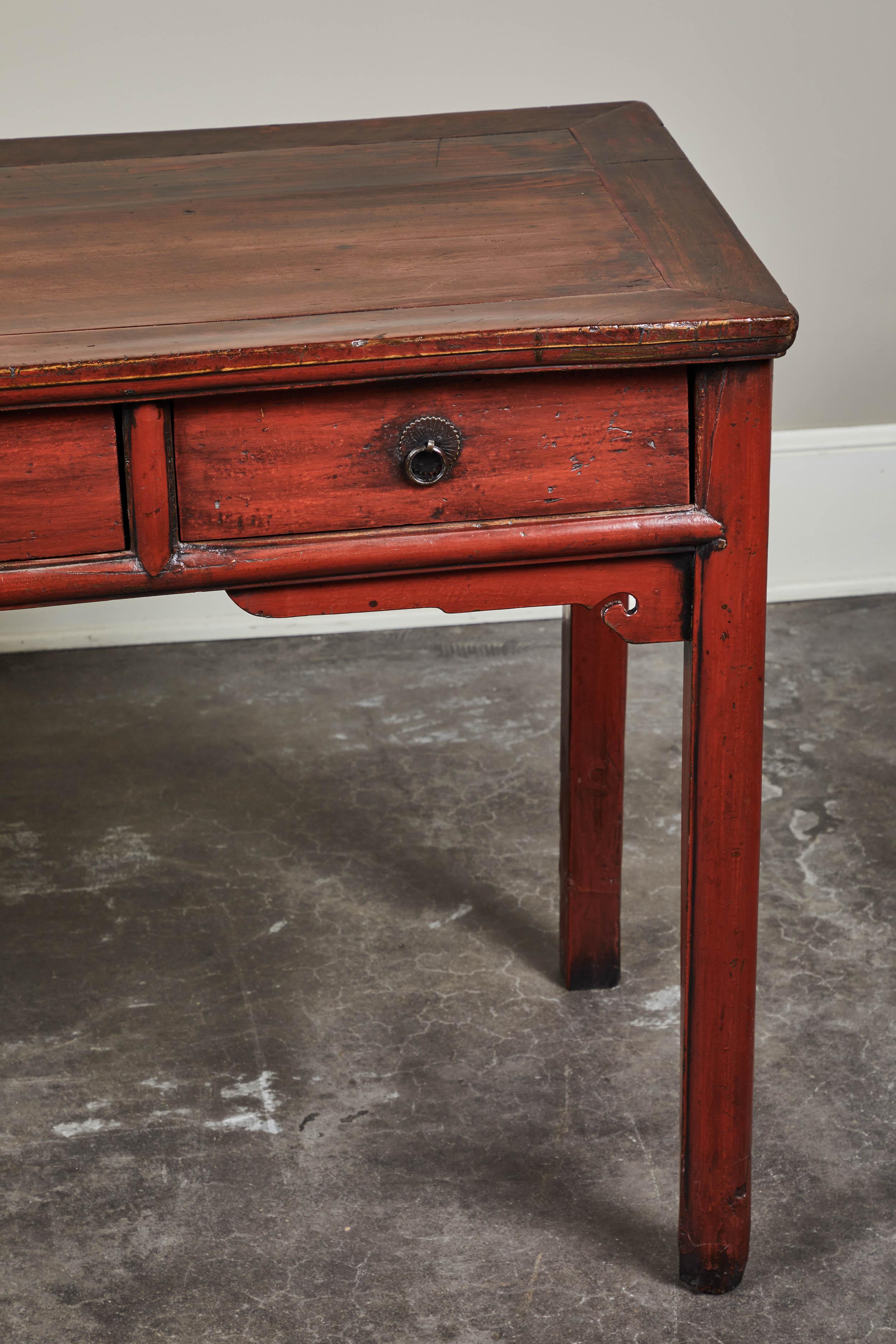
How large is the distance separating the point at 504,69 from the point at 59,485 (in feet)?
5.71

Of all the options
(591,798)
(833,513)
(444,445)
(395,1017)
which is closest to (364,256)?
(444,445)

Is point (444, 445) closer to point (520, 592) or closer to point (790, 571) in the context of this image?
point (520, 592)

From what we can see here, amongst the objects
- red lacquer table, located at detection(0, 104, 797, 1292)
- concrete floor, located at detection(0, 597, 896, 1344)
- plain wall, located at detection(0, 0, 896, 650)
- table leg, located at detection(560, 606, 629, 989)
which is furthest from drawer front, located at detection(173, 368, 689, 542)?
plain wall, located at detection(0, 0, 896, 650)

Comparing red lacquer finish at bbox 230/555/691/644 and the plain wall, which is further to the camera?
the plain wall

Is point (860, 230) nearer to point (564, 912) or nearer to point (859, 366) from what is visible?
point (859, 366)

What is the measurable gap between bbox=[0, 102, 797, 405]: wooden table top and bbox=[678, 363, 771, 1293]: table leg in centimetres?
9

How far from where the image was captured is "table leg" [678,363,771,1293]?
47.8 inches

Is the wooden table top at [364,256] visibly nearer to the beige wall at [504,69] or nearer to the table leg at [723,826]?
the table leg at [723,826]

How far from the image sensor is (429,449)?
1.19 meters

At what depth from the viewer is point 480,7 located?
2.57 meters

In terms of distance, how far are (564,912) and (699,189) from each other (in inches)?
35.1

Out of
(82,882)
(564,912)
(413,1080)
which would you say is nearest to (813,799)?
(564,912)

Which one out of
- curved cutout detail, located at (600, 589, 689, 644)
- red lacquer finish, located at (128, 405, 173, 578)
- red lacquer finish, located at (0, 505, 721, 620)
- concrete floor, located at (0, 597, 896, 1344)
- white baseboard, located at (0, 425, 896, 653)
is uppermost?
red lacquer finish, located at (128, 405, 173, 578)

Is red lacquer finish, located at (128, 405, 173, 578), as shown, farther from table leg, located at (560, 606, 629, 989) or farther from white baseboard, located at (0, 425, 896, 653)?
white baseboard, located at (0, 425, 896, 653)
